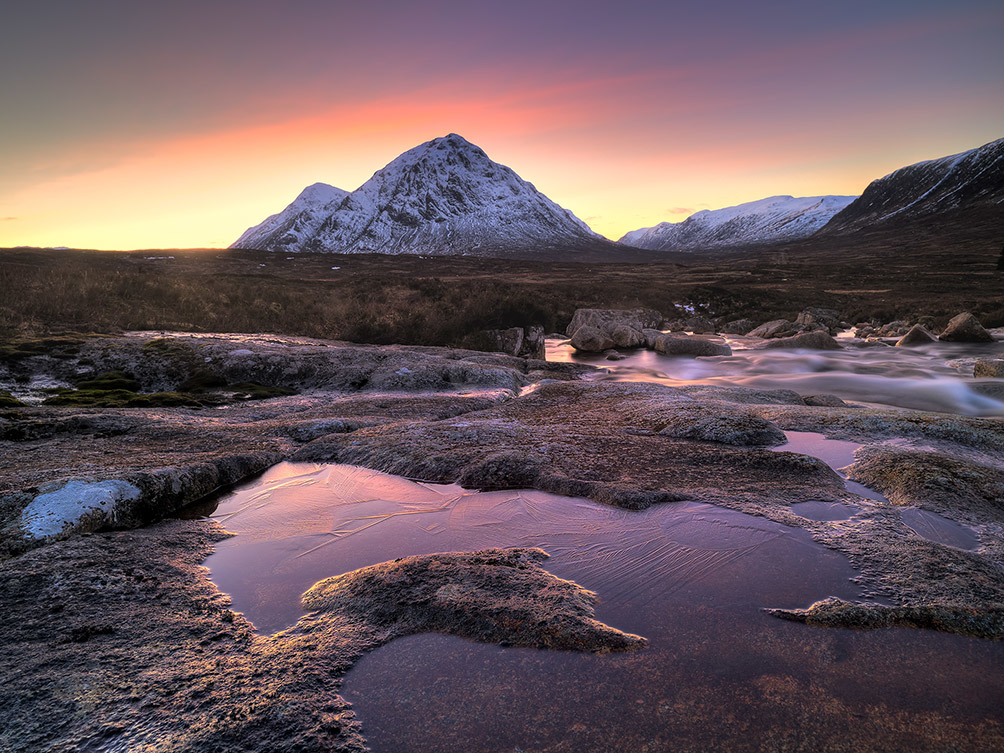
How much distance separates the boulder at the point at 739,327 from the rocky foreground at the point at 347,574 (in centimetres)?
2271

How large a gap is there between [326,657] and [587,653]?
227 cm

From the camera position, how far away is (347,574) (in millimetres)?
5609

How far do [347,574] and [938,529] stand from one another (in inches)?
289

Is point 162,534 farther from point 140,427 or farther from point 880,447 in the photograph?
point 880,447

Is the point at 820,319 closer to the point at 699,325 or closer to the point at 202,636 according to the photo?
the point at 699,325

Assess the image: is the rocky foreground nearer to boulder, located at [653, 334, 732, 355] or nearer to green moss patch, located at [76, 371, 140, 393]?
green moss patch, located at [76, 371, 140, 393]

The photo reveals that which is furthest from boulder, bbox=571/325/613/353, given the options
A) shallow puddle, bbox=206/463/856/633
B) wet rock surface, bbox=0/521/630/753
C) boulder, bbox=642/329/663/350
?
wet rock surface, bbox=0/521/630/753

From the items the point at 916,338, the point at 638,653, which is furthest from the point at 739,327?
the point at 638,653

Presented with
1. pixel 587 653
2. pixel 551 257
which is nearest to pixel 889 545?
pixel 587 653

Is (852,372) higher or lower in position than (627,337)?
lower

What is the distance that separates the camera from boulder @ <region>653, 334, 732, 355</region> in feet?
84.7

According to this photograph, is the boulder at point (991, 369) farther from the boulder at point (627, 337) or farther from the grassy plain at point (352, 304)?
the grassy plain at point (352, 304)

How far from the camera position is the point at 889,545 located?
19.0 ft

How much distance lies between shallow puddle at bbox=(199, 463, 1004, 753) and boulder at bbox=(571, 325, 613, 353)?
69.3ft
